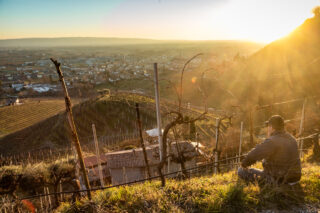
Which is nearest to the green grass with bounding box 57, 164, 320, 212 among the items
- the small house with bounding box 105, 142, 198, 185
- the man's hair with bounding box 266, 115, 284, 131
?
the man's hair with bounding box 266, 115, 284, 131

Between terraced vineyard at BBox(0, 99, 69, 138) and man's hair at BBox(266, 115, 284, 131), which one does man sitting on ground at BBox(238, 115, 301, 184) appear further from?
terraced vineyard at BBox(0, 99, 69, 138)

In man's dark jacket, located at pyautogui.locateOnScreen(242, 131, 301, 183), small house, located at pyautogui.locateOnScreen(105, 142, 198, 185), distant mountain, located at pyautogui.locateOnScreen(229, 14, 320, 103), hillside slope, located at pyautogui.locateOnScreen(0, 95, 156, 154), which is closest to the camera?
man's dark jacket, located at pyautogui.locateOnScreen(242, 131, 301, 183)

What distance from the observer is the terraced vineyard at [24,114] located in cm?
3193

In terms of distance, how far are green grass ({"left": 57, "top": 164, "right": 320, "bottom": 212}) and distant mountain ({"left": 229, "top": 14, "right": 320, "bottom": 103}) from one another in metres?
29.6

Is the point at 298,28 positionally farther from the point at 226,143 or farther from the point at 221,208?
the point at 221,208

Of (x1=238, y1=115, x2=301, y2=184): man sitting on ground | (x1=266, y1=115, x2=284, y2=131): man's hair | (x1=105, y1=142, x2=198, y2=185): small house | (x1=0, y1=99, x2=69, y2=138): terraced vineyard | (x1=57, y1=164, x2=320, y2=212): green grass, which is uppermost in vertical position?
(x1=266, y1=115, x2=284, y2=131): man's hair

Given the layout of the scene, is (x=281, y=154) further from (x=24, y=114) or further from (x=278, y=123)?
(x=24, y=114)

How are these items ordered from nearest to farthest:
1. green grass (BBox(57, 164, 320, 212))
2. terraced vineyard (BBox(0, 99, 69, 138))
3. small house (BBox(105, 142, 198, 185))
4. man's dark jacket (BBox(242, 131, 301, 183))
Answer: green grass (BBox(57, 164, 320, 212))
man's dark jacket (BBox(242, 131, 301, 183))
small house (BBox(105, 142, 198, 185))
terraced vineyard (BBox(0, 99, 69, 138))

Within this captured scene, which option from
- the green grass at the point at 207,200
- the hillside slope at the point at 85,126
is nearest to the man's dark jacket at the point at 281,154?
the green grass at the point at 207,200

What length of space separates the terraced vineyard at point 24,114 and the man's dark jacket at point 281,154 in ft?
110

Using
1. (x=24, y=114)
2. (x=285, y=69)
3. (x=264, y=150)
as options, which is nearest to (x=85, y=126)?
(x=24, y=114)

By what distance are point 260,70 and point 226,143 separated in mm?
35508

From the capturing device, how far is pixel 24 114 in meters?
37.2

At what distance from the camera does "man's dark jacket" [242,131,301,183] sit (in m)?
3.46
